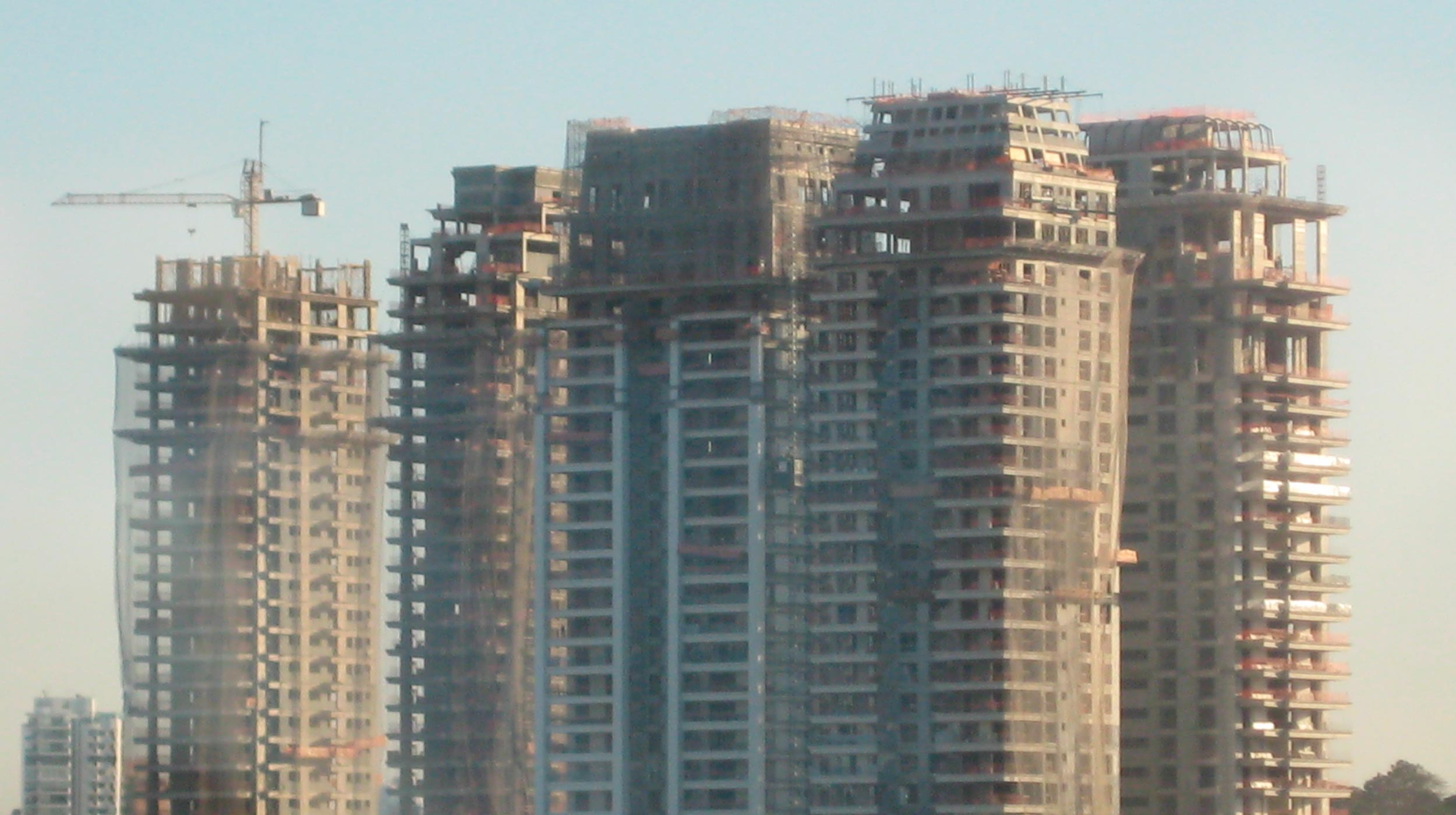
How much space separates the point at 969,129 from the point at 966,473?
54.0ft

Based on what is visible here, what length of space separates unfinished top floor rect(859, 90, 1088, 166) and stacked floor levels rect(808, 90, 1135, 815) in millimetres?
137

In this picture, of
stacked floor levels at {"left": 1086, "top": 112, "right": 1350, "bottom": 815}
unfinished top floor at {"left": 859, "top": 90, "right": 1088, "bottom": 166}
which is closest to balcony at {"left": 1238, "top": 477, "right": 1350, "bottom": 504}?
stacked floor levels at {"left": 1086, "top": 112, "right": 1350, "bottom": 815}

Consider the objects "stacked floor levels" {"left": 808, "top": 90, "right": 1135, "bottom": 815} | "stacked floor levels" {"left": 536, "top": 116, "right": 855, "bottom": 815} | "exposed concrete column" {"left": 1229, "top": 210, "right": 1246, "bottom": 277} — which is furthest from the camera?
"exposed concrete column" {"left": 1229, "top": 210, "right": 1246, "bottom": 277}

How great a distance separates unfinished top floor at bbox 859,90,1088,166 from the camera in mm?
190625

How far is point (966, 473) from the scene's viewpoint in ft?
611

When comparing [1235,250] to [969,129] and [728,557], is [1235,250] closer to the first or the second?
[969,129]

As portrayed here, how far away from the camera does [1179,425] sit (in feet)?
656

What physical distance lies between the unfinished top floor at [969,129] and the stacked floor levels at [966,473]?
0.14 m

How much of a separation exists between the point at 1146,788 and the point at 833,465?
75.7ft

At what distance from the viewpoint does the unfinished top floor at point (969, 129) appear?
19062cm

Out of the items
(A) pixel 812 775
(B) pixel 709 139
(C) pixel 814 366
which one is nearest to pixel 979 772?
(A) pixel 812 775

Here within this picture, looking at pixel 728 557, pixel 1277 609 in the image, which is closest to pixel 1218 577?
pixel 1277 609

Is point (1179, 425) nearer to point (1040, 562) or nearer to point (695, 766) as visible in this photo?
point (1040, 562)

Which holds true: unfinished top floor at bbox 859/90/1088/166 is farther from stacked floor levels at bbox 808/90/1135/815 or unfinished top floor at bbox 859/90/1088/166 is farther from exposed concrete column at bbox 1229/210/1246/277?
exposed concrete column at bbox 1229/210/1246/277
